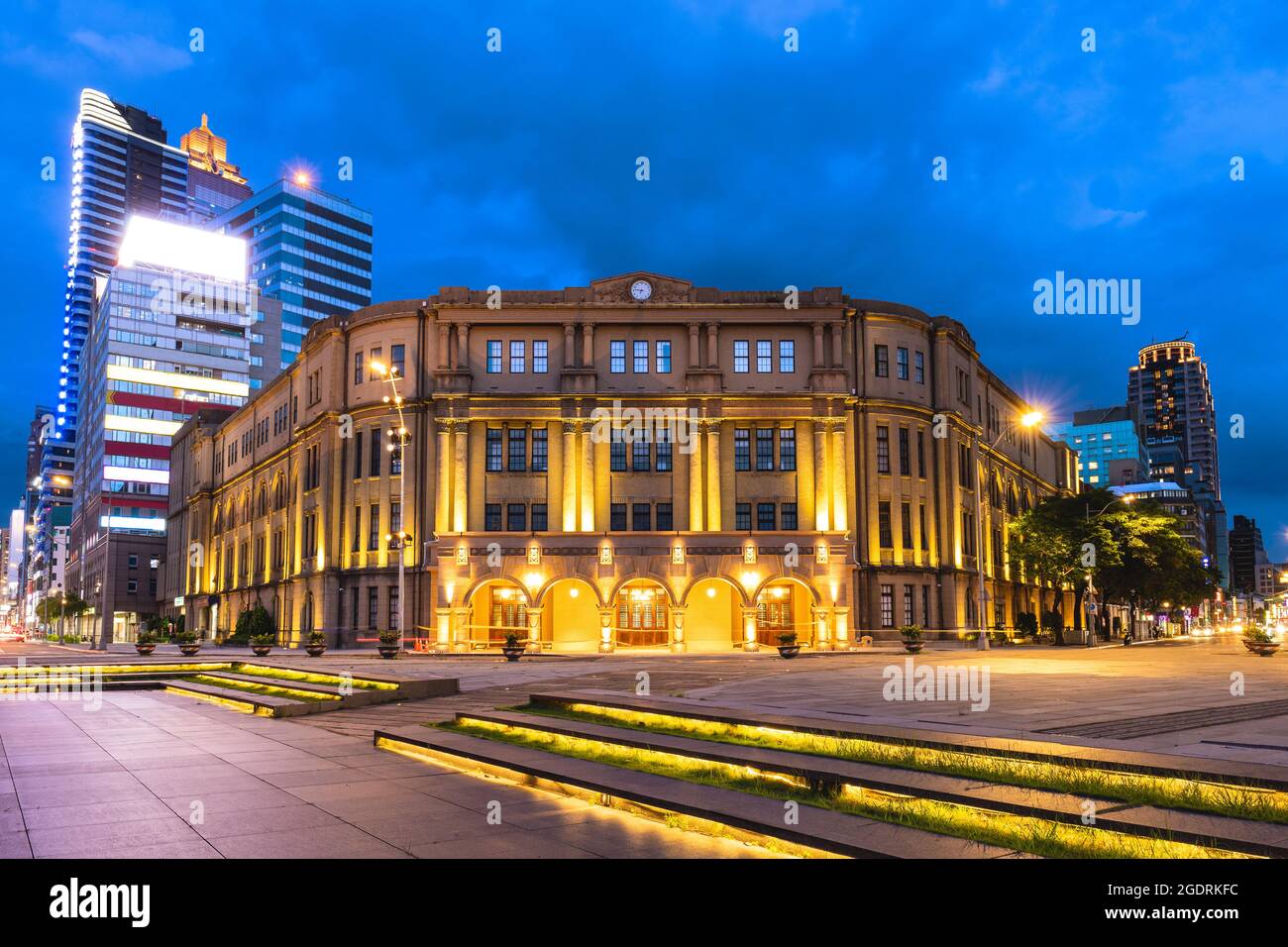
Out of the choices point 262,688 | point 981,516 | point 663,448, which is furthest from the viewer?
point 981,516

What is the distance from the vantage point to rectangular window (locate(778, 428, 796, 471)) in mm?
60250

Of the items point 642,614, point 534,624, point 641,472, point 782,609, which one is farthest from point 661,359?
point 534,624

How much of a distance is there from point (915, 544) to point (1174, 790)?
5495 cm

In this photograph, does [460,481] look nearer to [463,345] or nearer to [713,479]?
[463,345]

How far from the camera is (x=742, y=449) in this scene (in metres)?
60.5

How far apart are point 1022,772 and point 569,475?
50.0 m

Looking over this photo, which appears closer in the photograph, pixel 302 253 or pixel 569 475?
pixel 569 475

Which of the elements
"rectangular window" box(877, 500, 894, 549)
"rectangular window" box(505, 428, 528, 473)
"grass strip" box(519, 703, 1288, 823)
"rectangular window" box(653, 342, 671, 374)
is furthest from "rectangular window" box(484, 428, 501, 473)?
"grass strip" box(519, 703, 1288, 823)

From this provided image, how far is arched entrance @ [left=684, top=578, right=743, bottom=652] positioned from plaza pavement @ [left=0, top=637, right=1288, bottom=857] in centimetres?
3287

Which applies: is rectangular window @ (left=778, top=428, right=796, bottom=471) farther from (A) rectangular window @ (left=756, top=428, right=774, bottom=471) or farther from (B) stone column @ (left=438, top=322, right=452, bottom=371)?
(B) stone column @ (left=438, top=322, right=452, bottom=371)

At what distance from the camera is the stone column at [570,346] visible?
60.8m

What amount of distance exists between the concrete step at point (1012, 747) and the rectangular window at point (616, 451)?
1709 inches

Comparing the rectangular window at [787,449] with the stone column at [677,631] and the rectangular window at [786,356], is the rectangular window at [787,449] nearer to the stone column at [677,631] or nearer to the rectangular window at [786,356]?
the rectangular window at [786,356]
